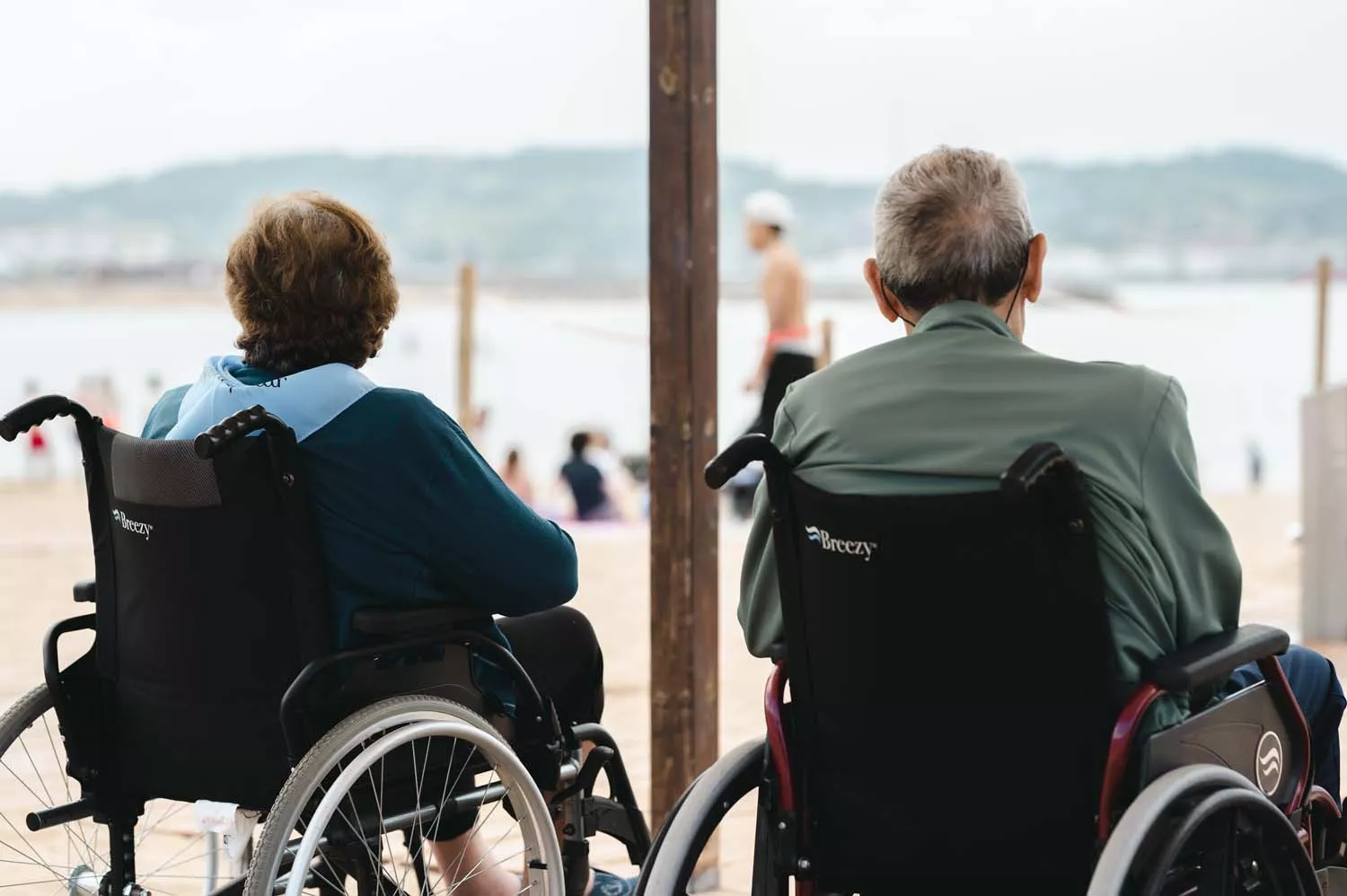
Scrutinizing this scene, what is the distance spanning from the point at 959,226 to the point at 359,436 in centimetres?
69

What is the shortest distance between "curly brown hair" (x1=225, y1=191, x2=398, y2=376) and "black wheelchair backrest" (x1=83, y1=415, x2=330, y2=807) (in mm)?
206

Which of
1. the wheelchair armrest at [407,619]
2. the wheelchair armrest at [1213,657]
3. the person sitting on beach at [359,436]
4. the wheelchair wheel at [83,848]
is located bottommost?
the wheelchair wheel at [83,848]

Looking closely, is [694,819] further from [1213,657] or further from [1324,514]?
[1324,514]

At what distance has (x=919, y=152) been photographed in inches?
62.2

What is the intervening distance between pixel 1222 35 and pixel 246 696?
86.6m

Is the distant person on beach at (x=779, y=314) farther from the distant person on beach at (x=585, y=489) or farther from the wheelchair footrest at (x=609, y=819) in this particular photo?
the wheelchair footrest at (x=609, y=819)

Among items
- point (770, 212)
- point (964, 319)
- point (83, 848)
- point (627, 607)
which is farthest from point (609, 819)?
point (770, 212)

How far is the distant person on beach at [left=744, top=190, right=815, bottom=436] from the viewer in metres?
6.29

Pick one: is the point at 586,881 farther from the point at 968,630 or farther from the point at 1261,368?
the point at 1261,368

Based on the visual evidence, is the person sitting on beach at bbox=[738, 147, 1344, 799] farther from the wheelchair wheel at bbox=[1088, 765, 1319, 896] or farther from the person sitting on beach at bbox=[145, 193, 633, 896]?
the person sitting on beach at bbox=[145, 193, 633, 896]

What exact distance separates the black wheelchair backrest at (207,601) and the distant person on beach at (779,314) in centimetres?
445

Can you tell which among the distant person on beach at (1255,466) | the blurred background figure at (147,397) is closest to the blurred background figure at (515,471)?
the distant person on beach at (1255,466)

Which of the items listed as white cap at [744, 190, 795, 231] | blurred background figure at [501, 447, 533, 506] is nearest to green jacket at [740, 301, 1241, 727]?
white cap at [744, 190, 795, 231]

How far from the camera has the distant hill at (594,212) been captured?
64500 mm
